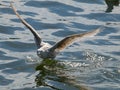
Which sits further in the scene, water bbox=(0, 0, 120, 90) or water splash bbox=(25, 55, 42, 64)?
water splash bbox=(25, 55, 42, 64)

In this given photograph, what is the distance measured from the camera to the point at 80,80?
11.5 metres

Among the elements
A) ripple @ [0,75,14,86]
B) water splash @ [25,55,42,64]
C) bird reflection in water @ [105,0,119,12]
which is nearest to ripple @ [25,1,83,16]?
bird reflection in water @ [105,0,119,12]

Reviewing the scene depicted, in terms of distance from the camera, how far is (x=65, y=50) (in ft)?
45.0

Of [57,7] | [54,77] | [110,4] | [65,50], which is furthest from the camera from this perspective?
[110,4]

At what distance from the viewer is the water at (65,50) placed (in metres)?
11.5

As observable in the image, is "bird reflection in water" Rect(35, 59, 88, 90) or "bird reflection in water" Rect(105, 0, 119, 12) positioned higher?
"bird reflection in water" Rect(105, 0, 119, 12)

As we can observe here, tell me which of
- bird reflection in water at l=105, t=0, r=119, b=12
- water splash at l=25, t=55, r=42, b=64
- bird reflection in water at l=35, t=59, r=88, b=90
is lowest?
bird reflection in water at l=35, t=59, r=88, b=90

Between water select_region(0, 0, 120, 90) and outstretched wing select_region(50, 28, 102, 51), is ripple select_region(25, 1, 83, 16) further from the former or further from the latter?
outstretched wing select_region(50, 28, 102, 51)

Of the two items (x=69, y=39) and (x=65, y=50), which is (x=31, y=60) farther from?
(x=69, y=39)

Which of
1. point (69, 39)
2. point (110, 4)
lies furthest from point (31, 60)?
point (110, 4)

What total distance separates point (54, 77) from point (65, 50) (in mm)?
2041

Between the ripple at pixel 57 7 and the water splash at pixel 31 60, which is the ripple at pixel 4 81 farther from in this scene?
the ripple at pixel 57 7

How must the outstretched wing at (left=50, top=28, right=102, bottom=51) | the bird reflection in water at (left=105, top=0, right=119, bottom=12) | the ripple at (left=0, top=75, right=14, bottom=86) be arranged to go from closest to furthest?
the outstretched wing at (left=50, top=28, right=102, bottom=51) < the ripple at (left=0, top=75, right=14, bottom=86) < the bird reflection in water at (left=105, top=0, right=119, bottom=12)

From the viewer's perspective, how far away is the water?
1153cm
